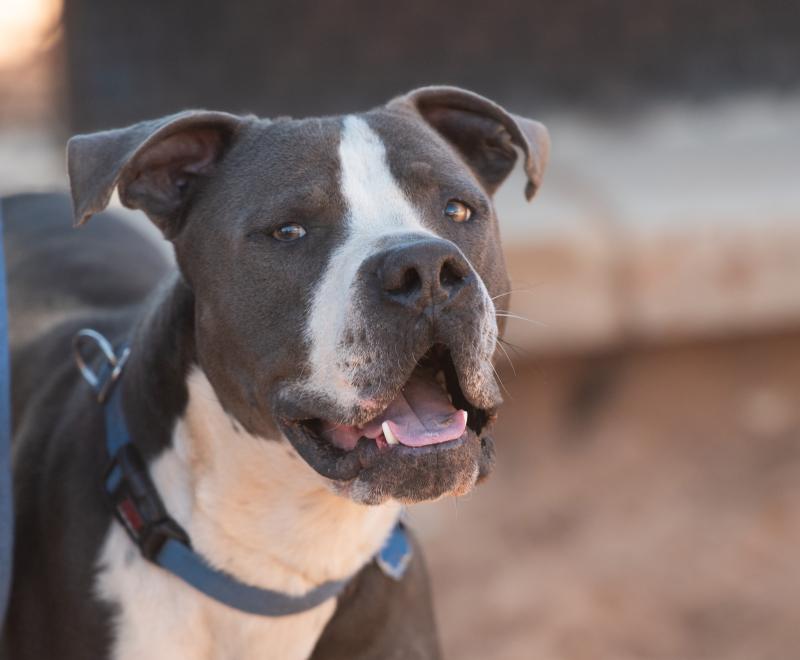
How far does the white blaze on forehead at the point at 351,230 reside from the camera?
2.52 m

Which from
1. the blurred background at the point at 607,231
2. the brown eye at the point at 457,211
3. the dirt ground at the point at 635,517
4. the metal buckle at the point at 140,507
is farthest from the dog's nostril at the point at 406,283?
the blurred background at the point at 607,231

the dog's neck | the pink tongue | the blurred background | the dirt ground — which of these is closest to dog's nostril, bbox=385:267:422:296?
the pink tongue

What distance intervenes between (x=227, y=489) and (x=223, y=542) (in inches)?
4.3

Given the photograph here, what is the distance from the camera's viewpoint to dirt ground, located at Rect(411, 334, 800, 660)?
15.1 feet

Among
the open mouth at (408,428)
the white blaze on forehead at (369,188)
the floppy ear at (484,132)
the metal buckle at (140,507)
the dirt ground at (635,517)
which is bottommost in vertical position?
the dirt ground at (635,517)

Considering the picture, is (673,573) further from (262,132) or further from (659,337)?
(262,132)

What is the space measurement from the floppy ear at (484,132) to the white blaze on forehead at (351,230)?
0.29 meters

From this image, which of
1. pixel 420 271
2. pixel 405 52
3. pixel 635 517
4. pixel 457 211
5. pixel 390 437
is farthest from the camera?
pixel 405 52

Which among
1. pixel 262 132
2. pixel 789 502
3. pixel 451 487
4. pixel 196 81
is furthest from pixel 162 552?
pixel 196 81

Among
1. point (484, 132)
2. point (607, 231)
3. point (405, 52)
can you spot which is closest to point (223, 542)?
point (484, 132)

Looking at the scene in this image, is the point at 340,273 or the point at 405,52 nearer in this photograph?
the point at 340,273

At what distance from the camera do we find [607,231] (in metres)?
5.64

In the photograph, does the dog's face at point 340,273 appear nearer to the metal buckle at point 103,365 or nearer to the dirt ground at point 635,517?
the metal buckle at point 103,365

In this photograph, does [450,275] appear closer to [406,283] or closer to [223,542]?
[406,283]
